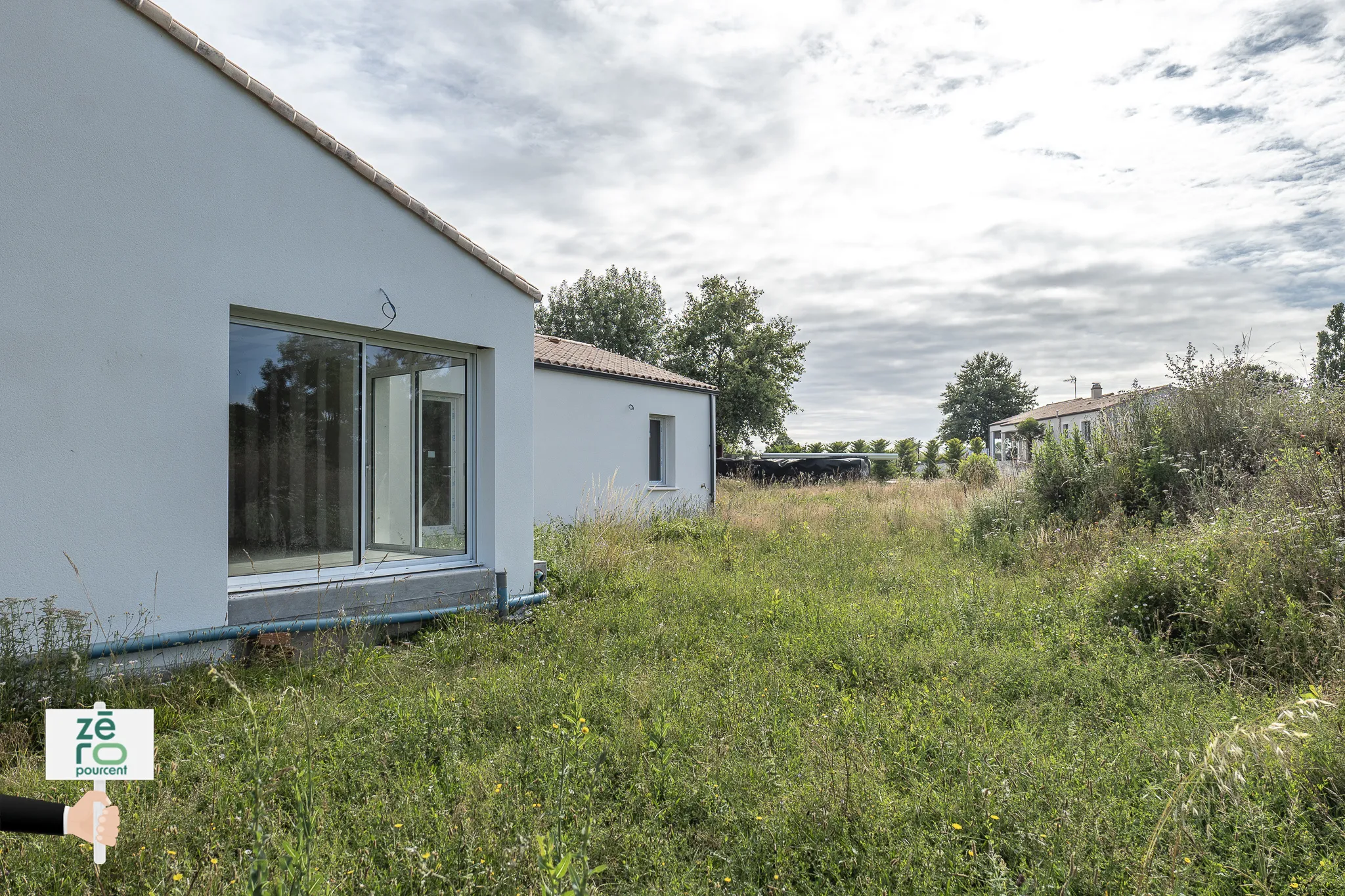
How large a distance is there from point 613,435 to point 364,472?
8.08m

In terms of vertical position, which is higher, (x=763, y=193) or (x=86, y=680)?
(x=763, y=193)

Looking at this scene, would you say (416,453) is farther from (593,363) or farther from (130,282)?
(593,363)

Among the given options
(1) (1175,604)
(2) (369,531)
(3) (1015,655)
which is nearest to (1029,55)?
(1) (1175,604)

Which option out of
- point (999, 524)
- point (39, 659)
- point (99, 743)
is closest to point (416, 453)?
point (39, 659)

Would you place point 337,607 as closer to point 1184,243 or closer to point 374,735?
point 374,735

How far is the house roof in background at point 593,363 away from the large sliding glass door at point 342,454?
5.53 m

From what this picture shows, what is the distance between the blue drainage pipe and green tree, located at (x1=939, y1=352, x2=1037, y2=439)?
55522 mm

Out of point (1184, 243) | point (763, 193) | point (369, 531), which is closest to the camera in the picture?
point (369, 531)

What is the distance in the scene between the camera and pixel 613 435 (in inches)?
559

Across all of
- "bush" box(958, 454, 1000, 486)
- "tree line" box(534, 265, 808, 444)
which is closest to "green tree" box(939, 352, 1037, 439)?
"tree line" box(534, 265, 808, 444)

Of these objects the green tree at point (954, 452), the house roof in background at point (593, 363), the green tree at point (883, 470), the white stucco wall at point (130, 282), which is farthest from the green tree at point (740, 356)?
the white stucco wall at point (130, 282)

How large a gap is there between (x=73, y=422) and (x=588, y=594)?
4.67m

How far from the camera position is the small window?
16.0m

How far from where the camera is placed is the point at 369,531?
6.34 m
